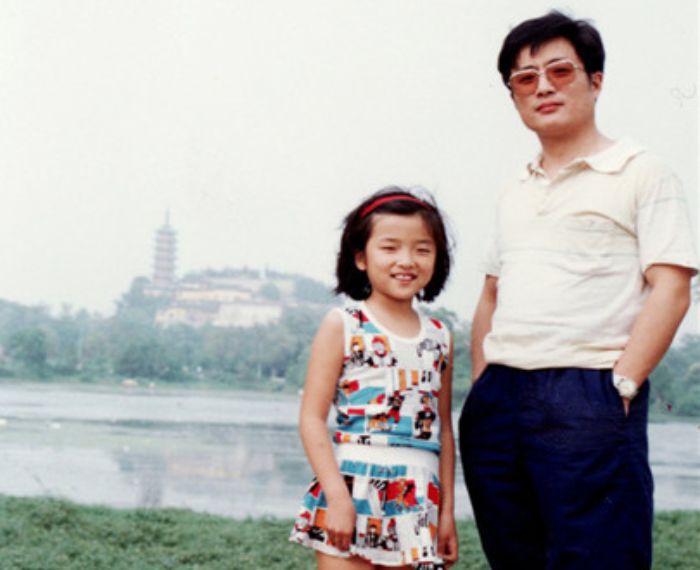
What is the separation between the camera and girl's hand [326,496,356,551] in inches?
68.1

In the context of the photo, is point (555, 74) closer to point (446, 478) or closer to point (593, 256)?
point (593, 256)

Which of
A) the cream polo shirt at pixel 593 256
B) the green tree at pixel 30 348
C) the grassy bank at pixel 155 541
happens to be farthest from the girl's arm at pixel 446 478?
the green tree at pixel 30 348

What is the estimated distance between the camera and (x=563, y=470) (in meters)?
1.73

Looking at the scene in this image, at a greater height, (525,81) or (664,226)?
(525,81)

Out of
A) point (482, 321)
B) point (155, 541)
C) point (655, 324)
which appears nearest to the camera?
point (655, 324)

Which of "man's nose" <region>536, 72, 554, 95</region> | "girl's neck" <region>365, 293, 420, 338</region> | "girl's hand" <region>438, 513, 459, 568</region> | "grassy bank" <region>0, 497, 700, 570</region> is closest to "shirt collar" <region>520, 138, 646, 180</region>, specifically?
"man's nose" <region>536, 72, 554, 95</region>

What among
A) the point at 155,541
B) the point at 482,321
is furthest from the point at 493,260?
the point at 155,541

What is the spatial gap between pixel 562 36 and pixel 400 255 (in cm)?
47

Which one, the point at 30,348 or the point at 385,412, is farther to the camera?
the point at 30,348

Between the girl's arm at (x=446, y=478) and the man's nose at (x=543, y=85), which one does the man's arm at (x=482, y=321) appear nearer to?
the girl's arm at (x=446, y=478)

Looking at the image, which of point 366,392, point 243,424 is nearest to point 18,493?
point 243,424

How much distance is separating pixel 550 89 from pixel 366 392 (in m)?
0.61

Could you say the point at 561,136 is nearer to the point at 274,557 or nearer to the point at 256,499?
the point at 274,557

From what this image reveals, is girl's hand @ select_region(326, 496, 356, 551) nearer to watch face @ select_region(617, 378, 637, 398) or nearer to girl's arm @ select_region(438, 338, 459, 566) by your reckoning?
girl's arm @ select_region(438, 338, 459, 566)
